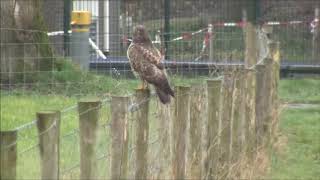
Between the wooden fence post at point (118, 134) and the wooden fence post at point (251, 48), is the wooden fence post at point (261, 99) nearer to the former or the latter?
the wooden fence post at point (251, 48)

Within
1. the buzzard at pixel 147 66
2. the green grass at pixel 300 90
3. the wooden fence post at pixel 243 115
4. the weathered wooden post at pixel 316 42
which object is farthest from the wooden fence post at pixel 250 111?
the weathered wooden post at pixel 316 42

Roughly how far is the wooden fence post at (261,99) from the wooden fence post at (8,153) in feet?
19.1

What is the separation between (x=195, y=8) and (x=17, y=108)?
46.0 feet

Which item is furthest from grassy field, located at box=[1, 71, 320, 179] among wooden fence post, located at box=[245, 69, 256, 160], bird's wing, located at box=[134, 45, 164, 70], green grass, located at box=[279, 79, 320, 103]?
green grass, located at box=[279, 79, 320, 103]

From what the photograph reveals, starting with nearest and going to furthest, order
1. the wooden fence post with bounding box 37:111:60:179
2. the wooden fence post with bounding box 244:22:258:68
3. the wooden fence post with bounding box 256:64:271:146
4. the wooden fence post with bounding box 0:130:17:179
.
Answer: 1. the wooden fence post with bounding box 0:130:17:179
2. the wooden fence post with bounding box 37:111:60:179
3. the wooden fence post with bounding box 256:64:271:146
4. the wooden fence post with bounding box 244:22:258:68

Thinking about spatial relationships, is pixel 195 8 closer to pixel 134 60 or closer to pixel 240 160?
pixel 240 160

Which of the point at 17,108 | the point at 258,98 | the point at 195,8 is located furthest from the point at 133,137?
the point at 195,8

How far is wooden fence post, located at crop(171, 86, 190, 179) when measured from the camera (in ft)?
19.5

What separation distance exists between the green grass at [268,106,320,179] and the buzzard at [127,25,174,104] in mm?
3086

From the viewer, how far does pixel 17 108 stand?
10047 mm

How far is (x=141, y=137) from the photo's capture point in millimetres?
5246

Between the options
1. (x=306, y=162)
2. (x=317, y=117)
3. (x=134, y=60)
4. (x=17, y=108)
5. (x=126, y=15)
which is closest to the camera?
(x=134, y=60)

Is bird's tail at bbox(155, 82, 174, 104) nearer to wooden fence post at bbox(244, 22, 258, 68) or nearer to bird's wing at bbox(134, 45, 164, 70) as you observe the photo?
bird's wing at bbox(134, 45, 164, 70)

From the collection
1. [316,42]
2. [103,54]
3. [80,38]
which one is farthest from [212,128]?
[316,42]
